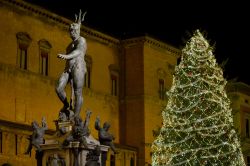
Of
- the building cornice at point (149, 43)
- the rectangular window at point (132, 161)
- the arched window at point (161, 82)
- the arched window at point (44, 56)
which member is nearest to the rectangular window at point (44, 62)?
the arched window at point (44, 56)

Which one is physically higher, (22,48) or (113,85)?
(22,48)

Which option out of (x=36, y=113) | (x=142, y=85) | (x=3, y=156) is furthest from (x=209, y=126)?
(x=142, y=85)

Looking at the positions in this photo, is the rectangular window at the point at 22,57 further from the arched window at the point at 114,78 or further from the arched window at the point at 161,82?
the arched window at the point at 161,82

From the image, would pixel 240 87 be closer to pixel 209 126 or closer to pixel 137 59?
pixel 137 59

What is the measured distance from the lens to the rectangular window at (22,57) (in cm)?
3009

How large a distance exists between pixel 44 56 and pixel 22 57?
1657mm

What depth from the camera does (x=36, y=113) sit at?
30266 millimetres

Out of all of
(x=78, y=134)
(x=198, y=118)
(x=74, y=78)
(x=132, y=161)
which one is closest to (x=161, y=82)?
(x=132, y=161)

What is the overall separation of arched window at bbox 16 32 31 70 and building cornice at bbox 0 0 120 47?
1225 mm

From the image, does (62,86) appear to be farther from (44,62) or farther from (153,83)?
(153,83)

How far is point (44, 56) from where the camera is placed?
31688 mm

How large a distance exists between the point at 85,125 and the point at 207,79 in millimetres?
12399

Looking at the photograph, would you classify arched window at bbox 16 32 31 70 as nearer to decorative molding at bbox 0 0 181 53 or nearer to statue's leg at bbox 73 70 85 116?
decorative molding at bbox 0 0 181 53

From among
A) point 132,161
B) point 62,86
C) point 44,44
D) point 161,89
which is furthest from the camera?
point 161,89
